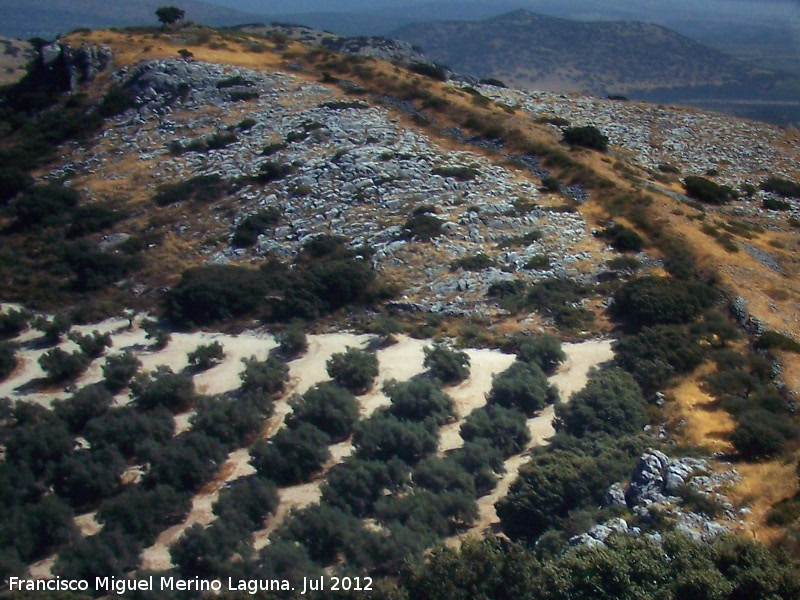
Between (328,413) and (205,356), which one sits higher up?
(328,413)

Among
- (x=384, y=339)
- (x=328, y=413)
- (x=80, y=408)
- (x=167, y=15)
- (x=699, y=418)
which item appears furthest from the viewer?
(x=167, y=15)

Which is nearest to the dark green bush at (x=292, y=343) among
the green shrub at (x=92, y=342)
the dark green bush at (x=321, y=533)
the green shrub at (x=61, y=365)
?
the green shrub at (x=92, y=342)

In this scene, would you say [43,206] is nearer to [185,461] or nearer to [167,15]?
[185,461]

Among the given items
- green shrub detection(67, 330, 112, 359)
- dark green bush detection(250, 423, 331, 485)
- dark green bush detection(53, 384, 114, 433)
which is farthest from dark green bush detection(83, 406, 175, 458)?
green shrub detection(67, 330, 112, 359)

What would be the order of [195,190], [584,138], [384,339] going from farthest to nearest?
[584,138] → [195,190] → [384,339]

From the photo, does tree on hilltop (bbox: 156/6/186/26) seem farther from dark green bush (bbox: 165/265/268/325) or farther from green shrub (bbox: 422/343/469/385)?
green shrub (bbox: 422/343/469/385)

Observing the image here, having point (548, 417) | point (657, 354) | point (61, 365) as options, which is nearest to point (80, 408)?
point (61, 365)
